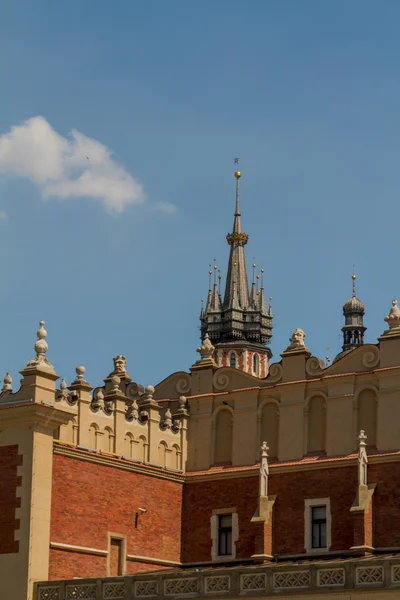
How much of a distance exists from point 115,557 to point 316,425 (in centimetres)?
855

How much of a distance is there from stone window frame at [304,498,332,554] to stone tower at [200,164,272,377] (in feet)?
218

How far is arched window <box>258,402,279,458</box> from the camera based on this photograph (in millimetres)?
53062

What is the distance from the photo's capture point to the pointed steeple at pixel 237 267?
124250 millimetres

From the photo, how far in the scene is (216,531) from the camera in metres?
53.2

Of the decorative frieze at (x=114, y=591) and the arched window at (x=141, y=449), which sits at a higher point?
the arched window at (x=141, y=449)

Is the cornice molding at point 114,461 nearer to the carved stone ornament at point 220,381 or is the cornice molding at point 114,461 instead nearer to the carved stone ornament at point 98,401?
the carved stone ornament at point 98,401

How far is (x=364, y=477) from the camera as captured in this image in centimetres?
4941

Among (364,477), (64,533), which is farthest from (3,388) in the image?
(364,477)

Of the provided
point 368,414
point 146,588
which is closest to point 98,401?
point 146,588

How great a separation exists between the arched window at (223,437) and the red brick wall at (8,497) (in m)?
9.33

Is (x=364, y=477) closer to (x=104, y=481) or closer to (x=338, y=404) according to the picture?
(x=338, y=404)

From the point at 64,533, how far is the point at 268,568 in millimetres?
8059

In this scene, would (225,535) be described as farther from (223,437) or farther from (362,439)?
(362,439)

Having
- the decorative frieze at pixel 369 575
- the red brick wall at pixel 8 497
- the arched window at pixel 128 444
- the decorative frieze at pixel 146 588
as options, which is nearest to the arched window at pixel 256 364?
the arched window at pixel 128 444
